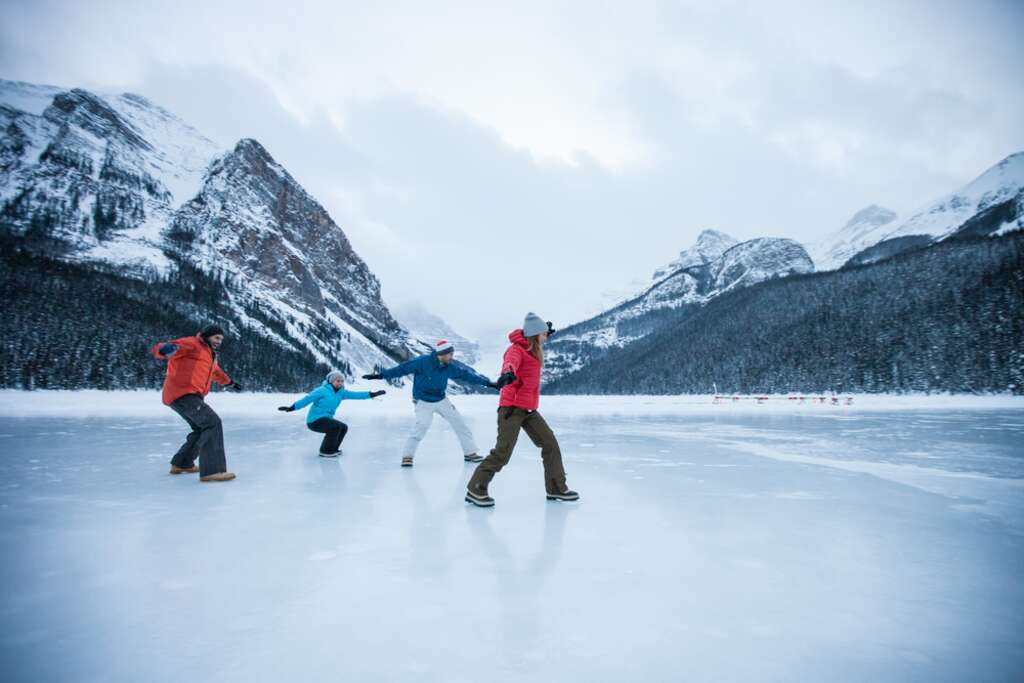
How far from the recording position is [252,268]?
14412 cm

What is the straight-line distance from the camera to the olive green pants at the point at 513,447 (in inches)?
189

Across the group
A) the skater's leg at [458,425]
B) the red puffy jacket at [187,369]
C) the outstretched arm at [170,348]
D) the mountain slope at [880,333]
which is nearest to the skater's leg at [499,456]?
the skater's leg at [458,425]

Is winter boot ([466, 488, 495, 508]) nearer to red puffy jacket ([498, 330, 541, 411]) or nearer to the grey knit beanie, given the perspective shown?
red puffy jacket ([498, 330, 541, 411])

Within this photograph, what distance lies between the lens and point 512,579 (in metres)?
2.85

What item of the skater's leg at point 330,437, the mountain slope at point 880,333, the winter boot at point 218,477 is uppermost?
the mountain slope at point 880,333

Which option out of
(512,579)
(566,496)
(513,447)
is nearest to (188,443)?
(513,447)

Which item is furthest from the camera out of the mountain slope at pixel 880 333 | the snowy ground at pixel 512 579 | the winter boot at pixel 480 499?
the mountain slope at pixel 880 333

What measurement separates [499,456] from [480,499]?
0.43m

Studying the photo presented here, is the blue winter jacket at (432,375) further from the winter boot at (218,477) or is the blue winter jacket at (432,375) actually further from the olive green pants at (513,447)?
the winter boot at (218,477)

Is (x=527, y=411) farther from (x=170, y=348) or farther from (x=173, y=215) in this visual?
(x=173, y=215)

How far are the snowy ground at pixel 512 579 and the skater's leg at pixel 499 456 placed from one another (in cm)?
25

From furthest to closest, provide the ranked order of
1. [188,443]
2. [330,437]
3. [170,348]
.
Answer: [330,437]
[188,443]
[170,348]

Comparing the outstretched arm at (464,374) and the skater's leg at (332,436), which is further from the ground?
the outstretched arm at (464,374)

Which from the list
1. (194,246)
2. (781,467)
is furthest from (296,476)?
(194,246)
